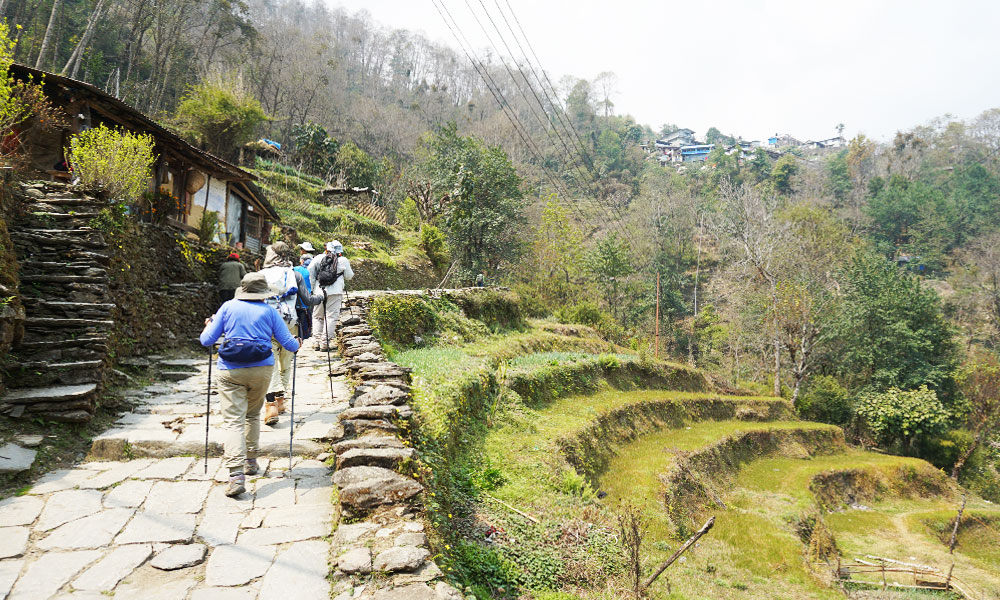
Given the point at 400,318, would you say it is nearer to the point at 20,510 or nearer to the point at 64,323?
the point at 64,323

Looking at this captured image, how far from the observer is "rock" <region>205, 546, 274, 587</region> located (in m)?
3.12

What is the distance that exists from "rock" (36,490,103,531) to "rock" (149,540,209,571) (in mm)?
945

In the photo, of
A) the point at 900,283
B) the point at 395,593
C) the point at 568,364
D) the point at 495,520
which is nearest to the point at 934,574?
the point at 568,364

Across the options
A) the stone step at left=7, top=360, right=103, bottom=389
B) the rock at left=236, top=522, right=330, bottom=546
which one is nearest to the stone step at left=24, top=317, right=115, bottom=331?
the stone step at left=7, top=360, right=103, bottom=389

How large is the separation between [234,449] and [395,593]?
228cm

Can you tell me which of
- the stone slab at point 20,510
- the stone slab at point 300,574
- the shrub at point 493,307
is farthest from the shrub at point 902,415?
the stone slab at point 20,510

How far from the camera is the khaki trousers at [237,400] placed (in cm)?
427

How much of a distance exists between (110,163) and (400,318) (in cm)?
633

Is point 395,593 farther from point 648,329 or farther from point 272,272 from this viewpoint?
point 648,329

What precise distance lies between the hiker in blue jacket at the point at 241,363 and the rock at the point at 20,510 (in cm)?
127

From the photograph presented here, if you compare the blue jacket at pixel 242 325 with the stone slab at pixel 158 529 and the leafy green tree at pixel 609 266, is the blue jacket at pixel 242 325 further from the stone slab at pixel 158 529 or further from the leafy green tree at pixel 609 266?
the leafy green tree at pixel 609 266

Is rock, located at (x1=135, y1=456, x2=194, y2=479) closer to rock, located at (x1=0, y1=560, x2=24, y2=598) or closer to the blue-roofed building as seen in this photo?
rock, located at (x1=0, y1=560, x2=24, y2=598)

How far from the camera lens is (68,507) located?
12.4 ft

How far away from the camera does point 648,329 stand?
3797 centimetres
